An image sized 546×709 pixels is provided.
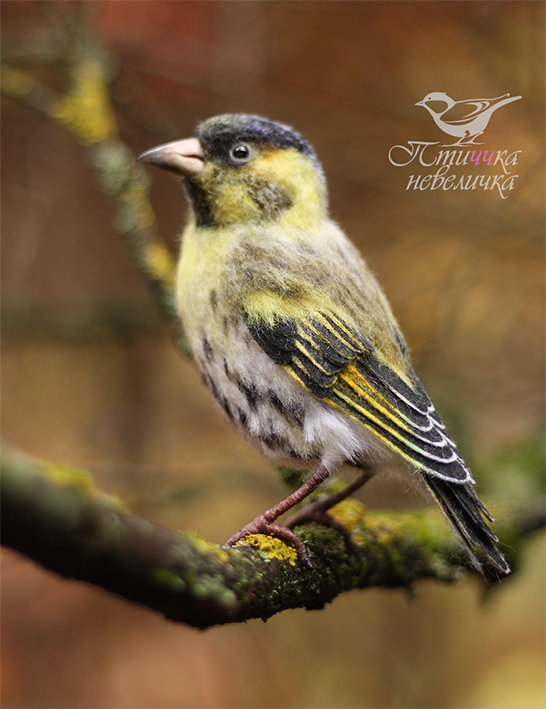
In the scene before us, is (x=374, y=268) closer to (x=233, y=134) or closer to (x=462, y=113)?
(x=462, y=113)

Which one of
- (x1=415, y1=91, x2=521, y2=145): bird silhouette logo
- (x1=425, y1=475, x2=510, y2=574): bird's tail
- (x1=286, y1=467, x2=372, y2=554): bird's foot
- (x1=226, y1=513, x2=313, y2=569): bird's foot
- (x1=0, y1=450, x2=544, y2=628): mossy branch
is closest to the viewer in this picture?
(x1=0, y1=450, x2=544, y2=628): mossy branch

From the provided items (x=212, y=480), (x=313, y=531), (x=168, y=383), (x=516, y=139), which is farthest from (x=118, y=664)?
(x=516, y=139)

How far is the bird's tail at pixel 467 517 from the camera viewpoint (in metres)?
1.90

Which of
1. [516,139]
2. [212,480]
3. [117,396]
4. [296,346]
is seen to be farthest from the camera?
[117,396]

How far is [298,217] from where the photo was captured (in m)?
2.32

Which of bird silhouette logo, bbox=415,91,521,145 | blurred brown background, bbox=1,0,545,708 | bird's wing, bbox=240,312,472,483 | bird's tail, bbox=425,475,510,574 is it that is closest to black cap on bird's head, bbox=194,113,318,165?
bird's wing, bbox=240,312,472,483

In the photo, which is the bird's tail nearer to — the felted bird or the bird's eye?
the felted bird

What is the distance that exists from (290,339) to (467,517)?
810 millimetres

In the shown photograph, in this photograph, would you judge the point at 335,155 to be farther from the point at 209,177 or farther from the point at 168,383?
the point at 168,383

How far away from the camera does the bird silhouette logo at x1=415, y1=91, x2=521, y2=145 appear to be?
3617 millimetres

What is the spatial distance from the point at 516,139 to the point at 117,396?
361 cm

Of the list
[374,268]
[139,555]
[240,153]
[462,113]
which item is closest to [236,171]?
[240,153]

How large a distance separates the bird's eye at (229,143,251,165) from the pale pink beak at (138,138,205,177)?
118 millimetres

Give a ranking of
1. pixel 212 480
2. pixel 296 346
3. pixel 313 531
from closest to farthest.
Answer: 1. pixel 296 346
2. pixel 313 531
3. pixel 212 480
